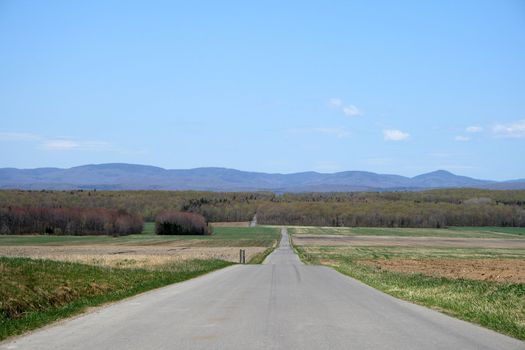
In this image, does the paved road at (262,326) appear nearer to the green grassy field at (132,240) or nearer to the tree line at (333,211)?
the green grassy field at (132,240)

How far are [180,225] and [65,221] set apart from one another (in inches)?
978

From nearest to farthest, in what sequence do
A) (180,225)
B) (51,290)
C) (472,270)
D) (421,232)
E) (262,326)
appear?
(262,326) → (51,290) → (472,270) → (180,225) → (421,232)

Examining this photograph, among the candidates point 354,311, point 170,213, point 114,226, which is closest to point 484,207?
point 170,213

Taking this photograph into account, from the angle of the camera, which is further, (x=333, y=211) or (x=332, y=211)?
(x=332, y=211)

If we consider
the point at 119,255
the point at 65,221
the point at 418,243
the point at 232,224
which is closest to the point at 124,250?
the point at 119,255

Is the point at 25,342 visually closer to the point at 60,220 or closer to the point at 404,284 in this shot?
the point at 404,284

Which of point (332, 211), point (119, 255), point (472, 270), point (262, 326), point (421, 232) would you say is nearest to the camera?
point (262, 326)

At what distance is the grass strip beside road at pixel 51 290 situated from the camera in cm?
1619

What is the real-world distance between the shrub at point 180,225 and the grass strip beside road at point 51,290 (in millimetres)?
110053

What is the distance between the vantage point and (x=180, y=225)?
140750 mm

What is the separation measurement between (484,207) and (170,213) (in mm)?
93303

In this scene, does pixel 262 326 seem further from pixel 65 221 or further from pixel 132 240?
pixel 65 221

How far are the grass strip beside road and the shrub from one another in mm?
110053

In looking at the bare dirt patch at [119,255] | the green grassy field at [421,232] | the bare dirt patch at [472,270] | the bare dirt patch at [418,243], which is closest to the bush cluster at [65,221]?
the green grassy field at [421,232]
